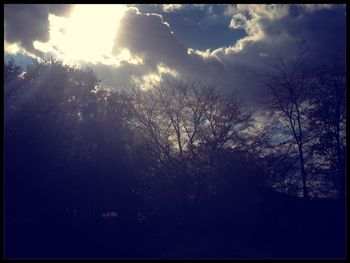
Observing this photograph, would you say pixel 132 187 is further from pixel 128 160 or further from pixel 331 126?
pixel 331 126

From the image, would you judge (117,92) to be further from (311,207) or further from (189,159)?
(311,207)

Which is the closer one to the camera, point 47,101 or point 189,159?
point 47,101

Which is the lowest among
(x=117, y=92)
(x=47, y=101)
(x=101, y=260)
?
(x=101, y=260)

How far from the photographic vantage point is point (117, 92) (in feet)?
130

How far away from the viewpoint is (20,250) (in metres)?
24.1

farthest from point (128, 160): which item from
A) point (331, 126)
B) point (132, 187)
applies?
point (331, 126)

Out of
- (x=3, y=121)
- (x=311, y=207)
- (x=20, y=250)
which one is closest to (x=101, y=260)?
(x=20, y=250)

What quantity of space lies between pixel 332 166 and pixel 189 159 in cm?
1197

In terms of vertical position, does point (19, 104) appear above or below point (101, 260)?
above

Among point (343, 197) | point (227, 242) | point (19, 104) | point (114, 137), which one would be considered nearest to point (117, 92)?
point (114, 137)

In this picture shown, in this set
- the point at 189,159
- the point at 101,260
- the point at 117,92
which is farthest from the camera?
the point at 117,92

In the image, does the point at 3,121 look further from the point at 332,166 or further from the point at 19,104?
the point at 332,166

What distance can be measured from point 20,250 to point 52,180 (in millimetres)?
5470

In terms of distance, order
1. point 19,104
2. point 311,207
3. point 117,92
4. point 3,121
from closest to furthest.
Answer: point 3,121
point 19,104
point 311,207
point 117,92
